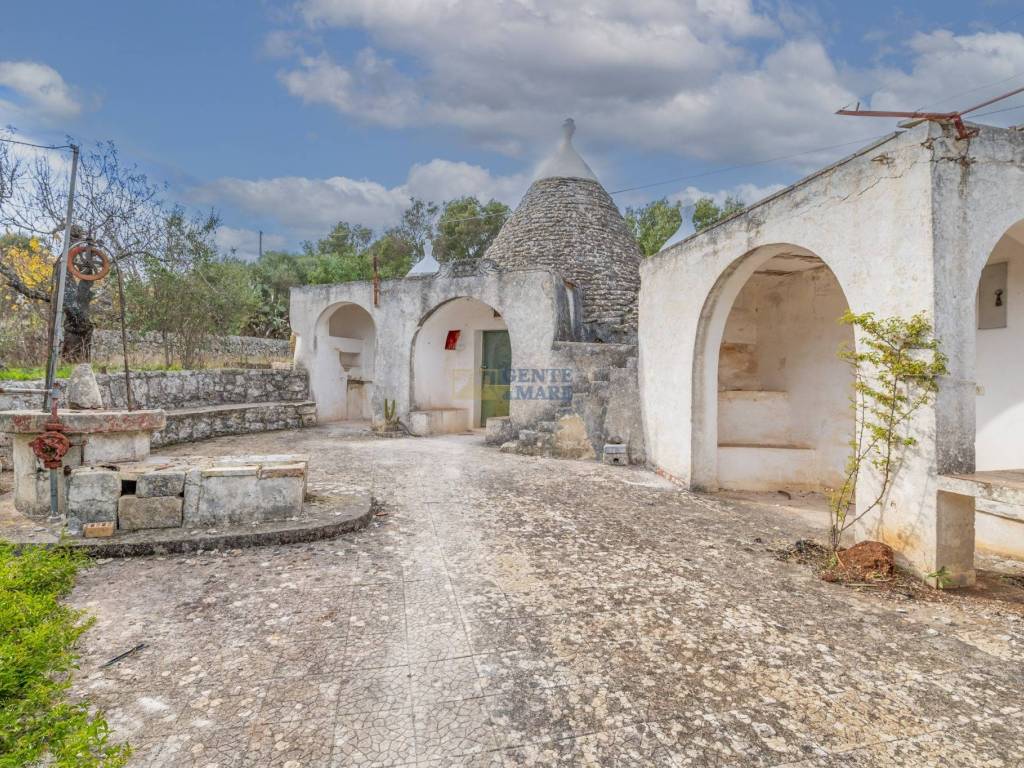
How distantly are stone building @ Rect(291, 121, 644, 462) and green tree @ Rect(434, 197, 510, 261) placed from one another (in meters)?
12.7

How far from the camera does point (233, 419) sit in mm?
10367

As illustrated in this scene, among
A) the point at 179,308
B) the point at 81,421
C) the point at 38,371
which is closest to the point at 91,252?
the point at 81,421

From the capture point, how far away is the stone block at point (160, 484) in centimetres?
433

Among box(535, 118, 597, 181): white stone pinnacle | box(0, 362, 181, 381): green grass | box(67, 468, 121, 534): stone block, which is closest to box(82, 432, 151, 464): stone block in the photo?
box(67, 468, 121, 534): stone block

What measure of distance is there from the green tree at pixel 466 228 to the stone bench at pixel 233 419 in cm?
1589

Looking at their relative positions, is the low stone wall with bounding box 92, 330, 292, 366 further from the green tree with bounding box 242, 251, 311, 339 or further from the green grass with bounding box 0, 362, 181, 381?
the green tree with bounding box 242, 251, 311, 339

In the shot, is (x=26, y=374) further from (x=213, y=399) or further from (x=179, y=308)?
(x=179, y=308)

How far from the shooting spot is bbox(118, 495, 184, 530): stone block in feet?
14.1

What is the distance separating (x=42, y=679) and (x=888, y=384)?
204 inches

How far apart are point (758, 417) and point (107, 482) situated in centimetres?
730

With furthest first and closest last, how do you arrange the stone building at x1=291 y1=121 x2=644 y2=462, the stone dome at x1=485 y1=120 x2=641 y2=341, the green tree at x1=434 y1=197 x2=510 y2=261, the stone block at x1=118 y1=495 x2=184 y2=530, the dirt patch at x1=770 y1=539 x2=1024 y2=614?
the green tree at x1=434 y1=197 x2=510 y2=261, the stone dome at x1=485 y1=120 x2=641 y2=341, the stone building at x1=291 y1=121 x2=644 y2=462, the stone block at x1=118 y1=495 x2=184 y2=530, the dirt patch at x1=770 y1=539 x2=1024 y2=614

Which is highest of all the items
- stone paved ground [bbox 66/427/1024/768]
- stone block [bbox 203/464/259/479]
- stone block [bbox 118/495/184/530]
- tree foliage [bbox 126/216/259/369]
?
tree foliage [bbox 126/216/259/369]

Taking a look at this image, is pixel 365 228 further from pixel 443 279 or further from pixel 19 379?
pixel 19 379

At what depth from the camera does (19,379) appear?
7.64 m
